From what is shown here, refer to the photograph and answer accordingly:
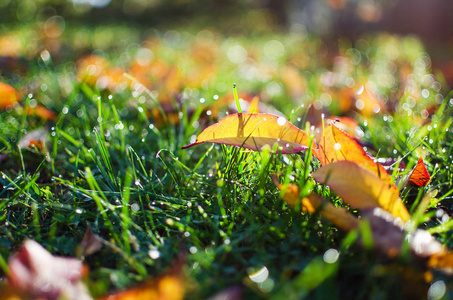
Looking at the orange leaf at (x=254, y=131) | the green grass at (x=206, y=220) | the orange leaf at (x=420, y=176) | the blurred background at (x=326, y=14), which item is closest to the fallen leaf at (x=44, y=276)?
the green grass at (x=206, y=220)

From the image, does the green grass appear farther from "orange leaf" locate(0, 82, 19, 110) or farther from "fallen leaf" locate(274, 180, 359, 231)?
"orange leaf" locate(0, 82, 19, 110)

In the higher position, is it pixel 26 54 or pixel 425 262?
pixel 425 262

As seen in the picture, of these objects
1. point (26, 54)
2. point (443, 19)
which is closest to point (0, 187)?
point (26, 54)

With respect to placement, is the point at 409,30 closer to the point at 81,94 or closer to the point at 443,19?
the point at 443,19

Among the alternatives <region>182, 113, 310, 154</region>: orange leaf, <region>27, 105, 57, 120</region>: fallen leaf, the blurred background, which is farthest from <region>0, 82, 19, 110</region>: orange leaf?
the blurred background

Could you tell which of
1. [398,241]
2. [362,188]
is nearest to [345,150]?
[362,188]

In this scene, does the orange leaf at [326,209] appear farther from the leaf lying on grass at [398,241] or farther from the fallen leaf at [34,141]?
the fallen leaf at [34,141]
